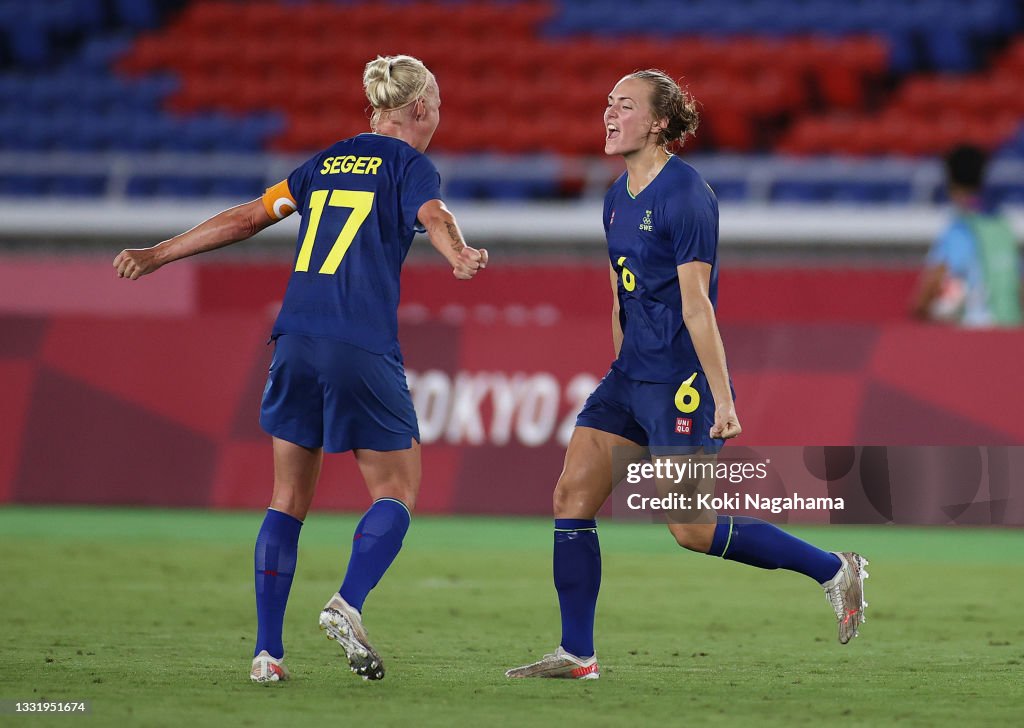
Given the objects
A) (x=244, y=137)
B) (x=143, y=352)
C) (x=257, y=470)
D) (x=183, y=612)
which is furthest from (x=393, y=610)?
(x=244, y=137)

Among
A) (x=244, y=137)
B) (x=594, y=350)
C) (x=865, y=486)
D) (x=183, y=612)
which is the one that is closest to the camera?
(x=865, y=486)

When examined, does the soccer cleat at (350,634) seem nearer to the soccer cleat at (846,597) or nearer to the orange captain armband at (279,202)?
the orange captain armband at (279,202)

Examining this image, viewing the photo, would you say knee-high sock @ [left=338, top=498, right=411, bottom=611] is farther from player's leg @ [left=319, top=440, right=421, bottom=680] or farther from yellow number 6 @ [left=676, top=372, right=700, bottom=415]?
yellow number 6 @ [left=676, top=372, right=700, bottom=415]

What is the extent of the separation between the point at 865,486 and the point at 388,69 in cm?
273

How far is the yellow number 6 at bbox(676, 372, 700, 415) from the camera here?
6062 millimetres

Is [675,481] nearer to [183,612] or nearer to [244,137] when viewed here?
[183,612]

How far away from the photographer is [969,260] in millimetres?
11633

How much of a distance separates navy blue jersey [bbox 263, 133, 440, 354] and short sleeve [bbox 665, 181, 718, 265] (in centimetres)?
86

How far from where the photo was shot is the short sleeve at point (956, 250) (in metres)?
11.5

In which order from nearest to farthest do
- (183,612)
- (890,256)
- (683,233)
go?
(683,233)
(183,612)
(890,256)

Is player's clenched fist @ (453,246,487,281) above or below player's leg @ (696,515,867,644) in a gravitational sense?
above

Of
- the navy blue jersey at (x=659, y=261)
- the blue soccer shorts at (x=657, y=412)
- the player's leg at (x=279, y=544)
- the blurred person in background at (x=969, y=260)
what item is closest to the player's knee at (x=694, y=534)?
the blue soccer shorts at (x=657, y=412)

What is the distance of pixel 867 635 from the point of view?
7352mm

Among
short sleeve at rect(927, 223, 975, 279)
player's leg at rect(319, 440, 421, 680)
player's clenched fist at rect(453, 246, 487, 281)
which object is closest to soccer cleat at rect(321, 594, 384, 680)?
player's leg at rect(319, 440, 421, 680)
